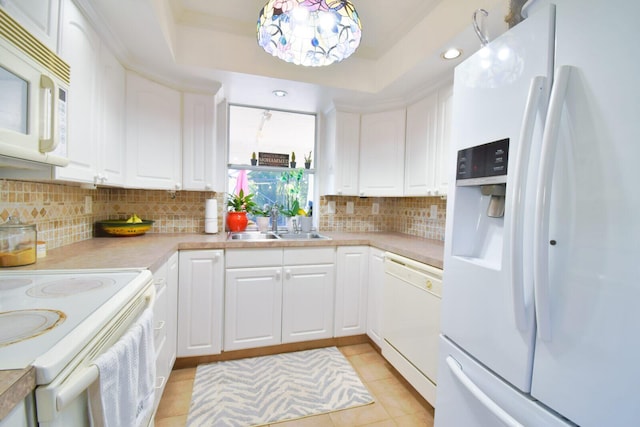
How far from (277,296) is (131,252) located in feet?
3.44

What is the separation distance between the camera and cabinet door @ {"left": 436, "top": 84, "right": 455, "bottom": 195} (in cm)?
196

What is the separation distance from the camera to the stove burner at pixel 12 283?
917 millimetres

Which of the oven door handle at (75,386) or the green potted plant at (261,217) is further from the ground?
the green potted plant at (261,217)

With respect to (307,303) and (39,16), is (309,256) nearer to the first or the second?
(307,303)

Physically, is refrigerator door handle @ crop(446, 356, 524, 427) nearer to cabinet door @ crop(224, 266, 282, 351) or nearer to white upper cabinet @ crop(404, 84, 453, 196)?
white upper cabinet @ crop(404, 84, 453, 196)

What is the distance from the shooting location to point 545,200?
2.46 feet

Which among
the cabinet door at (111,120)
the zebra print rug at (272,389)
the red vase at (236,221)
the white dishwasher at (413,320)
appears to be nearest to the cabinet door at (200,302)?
the zebra print rug at (272,389)

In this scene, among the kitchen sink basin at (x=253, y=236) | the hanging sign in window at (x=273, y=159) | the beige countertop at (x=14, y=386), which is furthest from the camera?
the hanging sign in window at (x=273, y=159)

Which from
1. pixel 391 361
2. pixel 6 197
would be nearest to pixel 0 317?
pixel 6 197

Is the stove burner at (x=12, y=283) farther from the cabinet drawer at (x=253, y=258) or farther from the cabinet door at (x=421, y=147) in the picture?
the cabinet door at (x=421, y=147)

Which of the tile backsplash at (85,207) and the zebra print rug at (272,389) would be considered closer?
the tile backsplash at (85,207)

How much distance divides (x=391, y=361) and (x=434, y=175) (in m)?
1.41

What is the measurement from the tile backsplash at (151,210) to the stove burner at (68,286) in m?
0.59

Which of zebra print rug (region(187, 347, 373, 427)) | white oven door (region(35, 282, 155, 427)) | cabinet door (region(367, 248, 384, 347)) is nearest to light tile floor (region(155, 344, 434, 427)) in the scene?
zebra print rug (region(187, 347, 373, 427))
